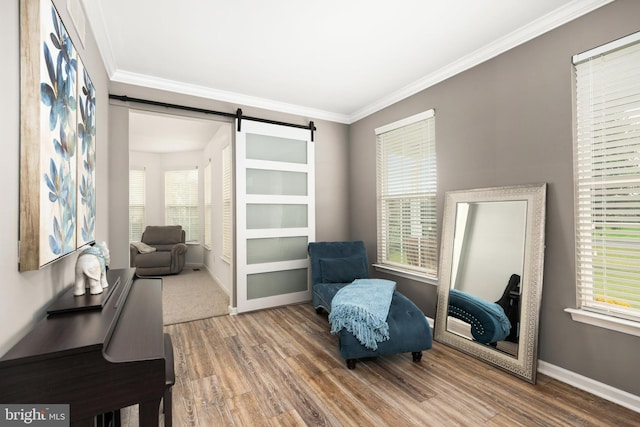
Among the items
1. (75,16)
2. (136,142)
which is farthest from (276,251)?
(136,142)

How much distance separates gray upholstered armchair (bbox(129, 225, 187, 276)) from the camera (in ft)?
19.3

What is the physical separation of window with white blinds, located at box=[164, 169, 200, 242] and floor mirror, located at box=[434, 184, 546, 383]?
5879mm

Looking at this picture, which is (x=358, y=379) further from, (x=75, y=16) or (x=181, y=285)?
(x=181, y=285)

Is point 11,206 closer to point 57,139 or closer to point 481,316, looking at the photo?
point 57,139

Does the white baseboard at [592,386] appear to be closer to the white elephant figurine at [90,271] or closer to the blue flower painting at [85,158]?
the white elephant figurine at [90,271]

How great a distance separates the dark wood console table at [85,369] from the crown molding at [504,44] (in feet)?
10.3

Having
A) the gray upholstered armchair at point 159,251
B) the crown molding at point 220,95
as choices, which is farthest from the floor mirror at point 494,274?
the gray upholstered armchair at point 159,251

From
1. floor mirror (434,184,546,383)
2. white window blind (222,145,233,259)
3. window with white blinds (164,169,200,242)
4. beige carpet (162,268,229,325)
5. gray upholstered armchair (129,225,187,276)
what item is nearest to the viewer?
floor mirror (434,184,546,383)

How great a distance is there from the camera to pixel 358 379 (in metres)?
2.23

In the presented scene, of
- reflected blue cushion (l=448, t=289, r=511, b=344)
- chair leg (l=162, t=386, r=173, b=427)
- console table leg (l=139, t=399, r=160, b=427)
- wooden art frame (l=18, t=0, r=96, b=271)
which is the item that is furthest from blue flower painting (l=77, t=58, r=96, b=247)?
reflected blue cushion (l=448, t=289, r=511, b=344)

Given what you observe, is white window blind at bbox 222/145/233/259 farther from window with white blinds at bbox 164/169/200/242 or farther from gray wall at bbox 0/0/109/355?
gray wall at bbox 0/0/109/355

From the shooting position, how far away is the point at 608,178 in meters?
1.96

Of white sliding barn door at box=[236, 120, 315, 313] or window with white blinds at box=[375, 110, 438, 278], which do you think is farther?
white sliding barn door at box=[236, 120, 315, 313]

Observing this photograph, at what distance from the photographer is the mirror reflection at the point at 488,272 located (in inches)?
92.6
